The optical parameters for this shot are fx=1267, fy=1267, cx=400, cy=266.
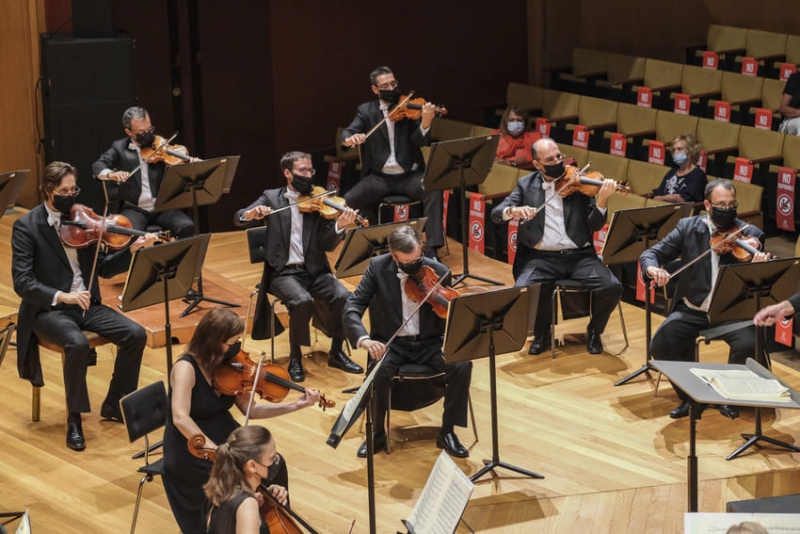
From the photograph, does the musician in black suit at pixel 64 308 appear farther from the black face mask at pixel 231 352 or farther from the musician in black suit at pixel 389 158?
the musician in black suit at pixel 389 158

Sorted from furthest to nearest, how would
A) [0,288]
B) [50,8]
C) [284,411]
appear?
[50,8] < [0,288] < [284,411]

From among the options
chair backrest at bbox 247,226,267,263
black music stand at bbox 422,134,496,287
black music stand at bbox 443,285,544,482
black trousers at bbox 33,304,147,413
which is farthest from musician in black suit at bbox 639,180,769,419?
black trousers at bbox 33,304,147,413

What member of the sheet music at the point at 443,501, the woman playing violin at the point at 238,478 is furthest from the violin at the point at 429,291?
the woman playing violin at the point at 238,478

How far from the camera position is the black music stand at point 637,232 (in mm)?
6664

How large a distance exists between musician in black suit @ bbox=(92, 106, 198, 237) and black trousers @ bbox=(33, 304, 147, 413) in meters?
1.44

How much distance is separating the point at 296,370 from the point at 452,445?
4.18ft

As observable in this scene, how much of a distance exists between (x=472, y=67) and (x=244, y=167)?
7.96 feet

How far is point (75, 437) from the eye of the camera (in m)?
6.15

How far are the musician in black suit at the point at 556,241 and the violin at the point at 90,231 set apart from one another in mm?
2131

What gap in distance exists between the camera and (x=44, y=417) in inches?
256

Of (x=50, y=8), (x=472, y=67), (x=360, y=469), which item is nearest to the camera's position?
(x=360, y=469)

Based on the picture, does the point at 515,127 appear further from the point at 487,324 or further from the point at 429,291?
the point at 487,324

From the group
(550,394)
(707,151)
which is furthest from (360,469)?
Answer: (707,151)

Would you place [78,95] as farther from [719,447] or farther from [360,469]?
[719,447]
